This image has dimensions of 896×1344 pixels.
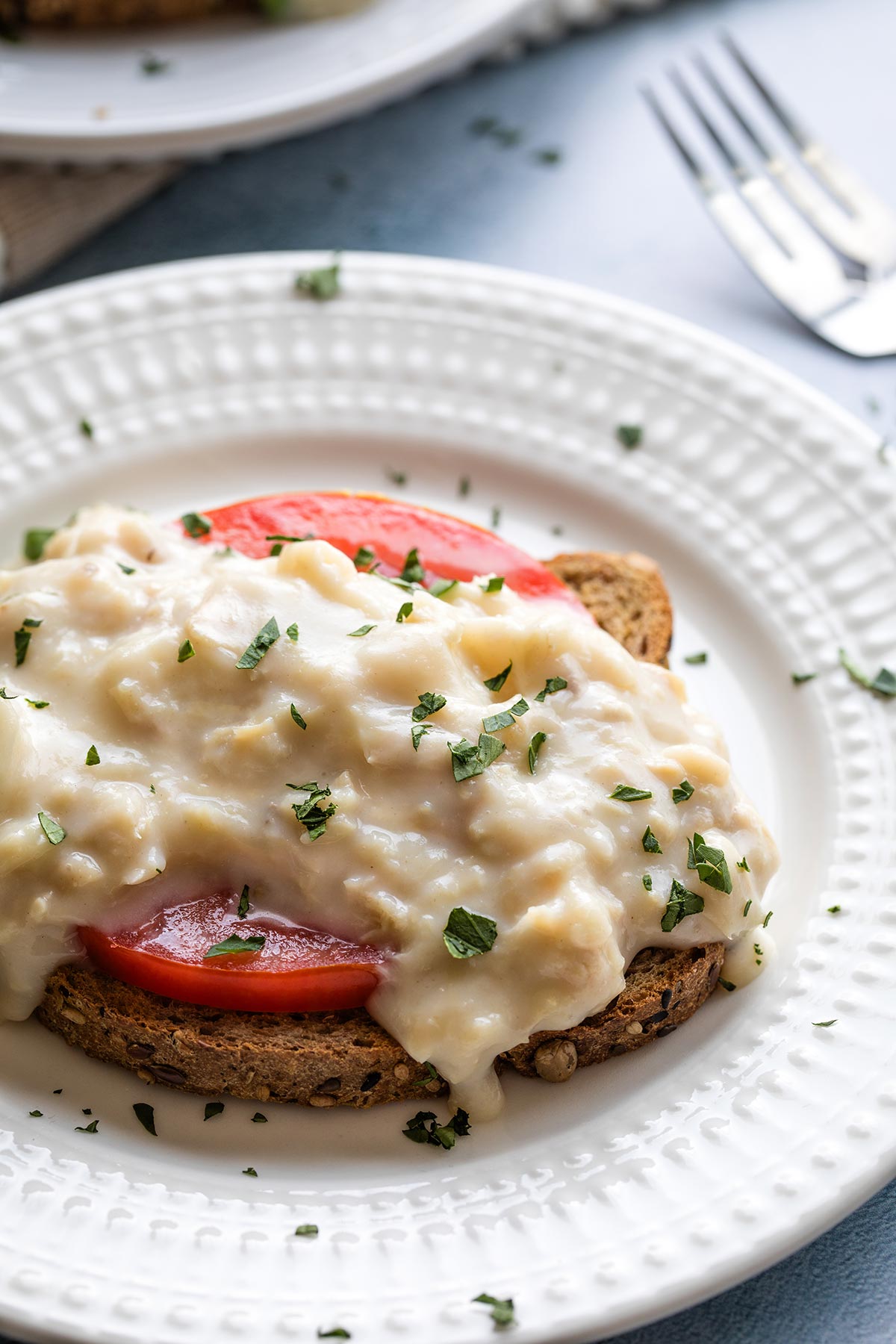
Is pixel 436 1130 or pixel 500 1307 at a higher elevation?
pixel 500 1307

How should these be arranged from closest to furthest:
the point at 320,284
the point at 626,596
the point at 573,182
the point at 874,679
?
the point at 874,679 → the point at 626,596 → the point at 320,284 → the point at 573,182

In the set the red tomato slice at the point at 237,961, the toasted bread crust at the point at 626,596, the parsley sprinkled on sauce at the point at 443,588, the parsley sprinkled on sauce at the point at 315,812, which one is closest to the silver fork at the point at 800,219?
the toasted bread crust at the point at 626,596

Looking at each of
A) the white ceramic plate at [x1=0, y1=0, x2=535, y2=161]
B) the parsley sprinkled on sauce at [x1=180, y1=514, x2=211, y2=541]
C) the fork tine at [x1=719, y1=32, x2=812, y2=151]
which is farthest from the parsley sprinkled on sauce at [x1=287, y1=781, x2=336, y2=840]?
the fork tine at [x1=719, y1=32, x2=812, y2=151]

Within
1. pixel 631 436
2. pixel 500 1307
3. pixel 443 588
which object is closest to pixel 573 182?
pixel 631 436

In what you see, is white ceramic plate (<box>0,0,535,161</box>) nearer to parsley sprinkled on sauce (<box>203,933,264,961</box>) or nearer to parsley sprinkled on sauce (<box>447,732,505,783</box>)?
parsley sprinkled on sauce (<box>447,732,505,783</box>)

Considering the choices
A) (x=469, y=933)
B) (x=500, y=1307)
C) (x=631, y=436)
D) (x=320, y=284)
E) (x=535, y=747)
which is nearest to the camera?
(x=500, y=1307)

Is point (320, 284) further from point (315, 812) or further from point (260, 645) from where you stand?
point (315, 812)
